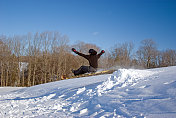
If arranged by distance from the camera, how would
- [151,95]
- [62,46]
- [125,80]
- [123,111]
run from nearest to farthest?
[123,111] < [151,95] < [125,80] < [62,46]

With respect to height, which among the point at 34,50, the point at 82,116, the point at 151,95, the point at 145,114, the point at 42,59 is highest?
the point at 34,50

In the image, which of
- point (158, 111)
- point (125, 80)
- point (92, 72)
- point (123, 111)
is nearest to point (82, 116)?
point (123, 111)

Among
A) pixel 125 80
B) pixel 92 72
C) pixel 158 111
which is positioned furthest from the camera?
pixel 92 72

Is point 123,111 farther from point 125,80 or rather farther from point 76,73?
point 76,73

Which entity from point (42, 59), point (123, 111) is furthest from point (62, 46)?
point (123, 111)

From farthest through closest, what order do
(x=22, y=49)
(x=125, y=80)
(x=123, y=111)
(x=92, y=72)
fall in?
(x=22, y=49) < (x=92, y=72) < (x=125, y=80) < (x=123, y=111)

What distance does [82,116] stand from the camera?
92.7 inches

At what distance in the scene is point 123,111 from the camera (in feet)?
7.24

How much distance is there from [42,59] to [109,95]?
778 inches

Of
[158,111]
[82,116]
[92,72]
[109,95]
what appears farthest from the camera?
[92,72]

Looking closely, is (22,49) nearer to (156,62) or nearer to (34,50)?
(34,50)

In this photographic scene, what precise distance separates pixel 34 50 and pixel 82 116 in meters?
20.0

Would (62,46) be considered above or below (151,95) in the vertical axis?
above

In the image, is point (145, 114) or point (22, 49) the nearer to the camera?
point (145, 114)
